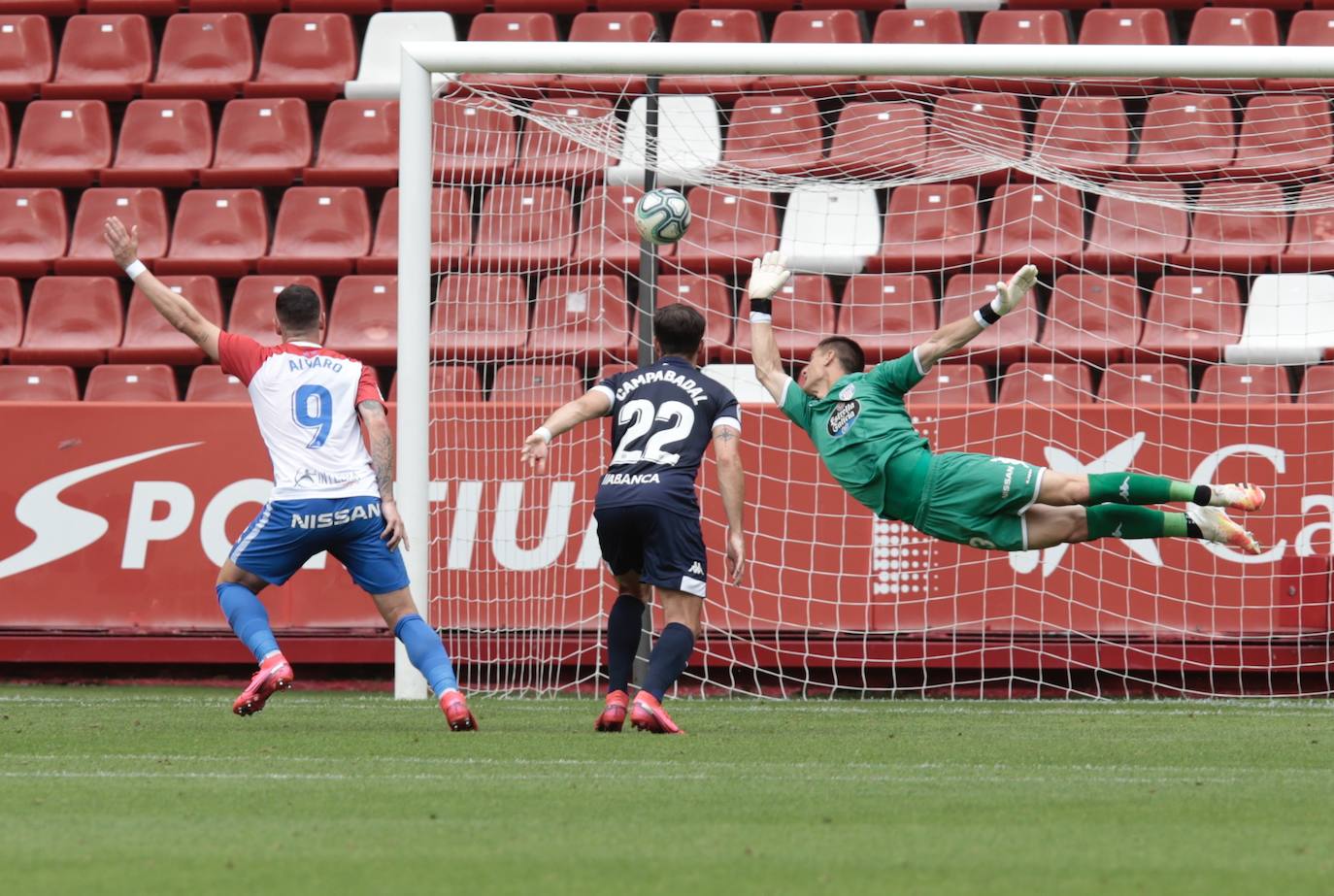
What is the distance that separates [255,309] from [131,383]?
0.95 meters

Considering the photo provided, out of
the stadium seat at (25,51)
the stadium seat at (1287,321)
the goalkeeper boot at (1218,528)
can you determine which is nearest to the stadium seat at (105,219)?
the stadium seat at (25,51)

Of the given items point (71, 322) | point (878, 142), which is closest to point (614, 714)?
point (878, 142)

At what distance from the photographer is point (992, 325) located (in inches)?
434

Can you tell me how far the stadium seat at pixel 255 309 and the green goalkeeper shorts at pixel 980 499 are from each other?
5.29m

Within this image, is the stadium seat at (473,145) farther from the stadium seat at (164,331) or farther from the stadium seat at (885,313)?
the stadium seat at (885,313)

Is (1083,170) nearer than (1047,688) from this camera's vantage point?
No

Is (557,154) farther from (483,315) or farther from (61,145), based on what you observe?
(61,145)

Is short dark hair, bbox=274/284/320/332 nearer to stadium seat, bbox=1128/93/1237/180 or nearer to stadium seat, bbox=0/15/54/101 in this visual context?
stadium seat, bbox=1128/93/1237/180

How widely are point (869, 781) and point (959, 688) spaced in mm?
4451

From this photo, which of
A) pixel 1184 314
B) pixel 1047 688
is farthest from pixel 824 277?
pixel 1047 688

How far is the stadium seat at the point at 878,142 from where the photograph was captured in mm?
11469

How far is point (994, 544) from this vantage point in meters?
8.01

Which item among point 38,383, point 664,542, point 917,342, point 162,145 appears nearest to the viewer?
point 664,542

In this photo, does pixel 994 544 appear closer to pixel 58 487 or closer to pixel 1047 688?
pixel 1047 688
